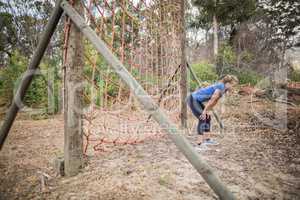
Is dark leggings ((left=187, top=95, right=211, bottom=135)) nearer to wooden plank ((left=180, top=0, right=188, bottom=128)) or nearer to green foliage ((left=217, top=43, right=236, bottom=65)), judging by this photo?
wooden plank ((left=180, top=0, right=188, bottom=128))

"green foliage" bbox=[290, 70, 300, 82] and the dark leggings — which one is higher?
"green foliage" bbox=[290, 70, 300, 82]

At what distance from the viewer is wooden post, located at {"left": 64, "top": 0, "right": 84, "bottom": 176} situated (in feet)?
7.04

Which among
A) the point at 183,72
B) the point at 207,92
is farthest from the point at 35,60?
the point at 183,72

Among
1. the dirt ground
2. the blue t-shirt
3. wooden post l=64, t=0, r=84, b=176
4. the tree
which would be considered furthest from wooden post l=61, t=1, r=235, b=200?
the tree

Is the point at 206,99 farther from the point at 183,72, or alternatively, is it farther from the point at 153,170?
the point at 153,170

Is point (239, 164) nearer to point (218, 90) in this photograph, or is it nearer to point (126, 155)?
point (218, 90)

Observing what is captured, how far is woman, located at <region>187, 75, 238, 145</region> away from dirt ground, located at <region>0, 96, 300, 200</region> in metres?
0.32

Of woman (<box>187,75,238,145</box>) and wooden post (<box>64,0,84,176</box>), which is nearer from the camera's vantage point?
wooden post (<box>64,0,84,176</box>)

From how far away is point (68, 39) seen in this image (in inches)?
83.8

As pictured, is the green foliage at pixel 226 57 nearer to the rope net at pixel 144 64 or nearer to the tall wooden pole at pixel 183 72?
the rope net at pixel 144 64

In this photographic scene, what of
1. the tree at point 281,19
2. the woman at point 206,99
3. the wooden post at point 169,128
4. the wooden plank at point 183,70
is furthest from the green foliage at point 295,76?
the wooden post at point 169,128

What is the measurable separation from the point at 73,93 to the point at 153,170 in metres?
1.20

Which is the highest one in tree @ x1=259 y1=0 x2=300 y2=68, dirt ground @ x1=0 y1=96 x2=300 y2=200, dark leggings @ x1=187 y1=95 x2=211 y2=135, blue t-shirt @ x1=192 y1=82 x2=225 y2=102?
tree @ x1=259 y1=0 x2=300 y2=68

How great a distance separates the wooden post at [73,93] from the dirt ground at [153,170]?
36 cm
